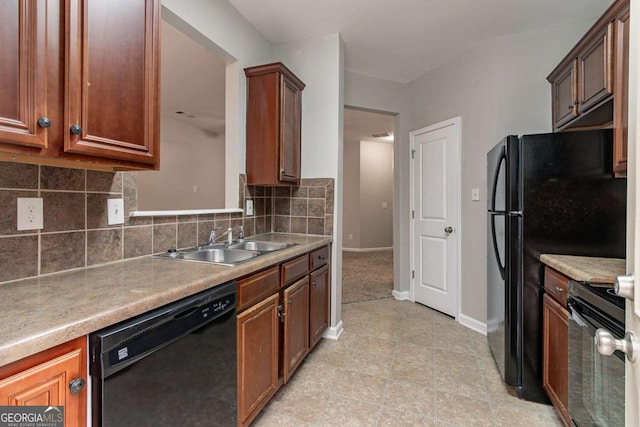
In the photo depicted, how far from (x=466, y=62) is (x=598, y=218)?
2.04 m

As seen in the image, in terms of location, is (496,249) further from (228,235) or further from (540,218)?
(228,235)

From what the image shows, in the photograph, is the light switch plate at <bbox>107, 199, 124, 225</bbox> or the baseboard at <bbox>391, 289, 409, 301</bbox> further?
the baseboard at <bbox>391, 289, 409, 301</bbox>

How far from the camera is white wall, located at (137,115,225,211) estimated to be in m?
6.07

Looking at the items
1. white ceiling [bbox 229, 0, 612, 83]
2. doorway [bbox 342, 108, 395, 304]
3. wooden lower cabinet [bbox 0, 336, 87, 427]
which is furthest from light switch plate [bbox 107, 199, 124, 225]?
doorway [bbox 342, 108, 395, 304]

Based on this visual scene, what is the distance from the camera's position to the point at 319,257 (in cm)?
237

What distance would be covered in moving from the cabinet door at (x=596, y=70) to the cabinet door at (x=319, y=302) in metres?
2.11

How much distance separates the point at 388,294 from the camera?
3.95 metres

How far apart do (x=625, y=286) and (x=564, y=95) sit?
230 centimetres

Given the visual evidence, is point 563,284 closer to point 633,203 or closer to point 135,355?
point 633,203

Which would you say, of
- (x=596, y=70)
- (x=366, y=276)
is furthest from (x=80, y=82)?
(x=366, y=276)

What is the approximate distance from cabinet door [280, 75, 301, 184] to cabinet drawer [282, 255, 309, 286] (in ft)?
2.44

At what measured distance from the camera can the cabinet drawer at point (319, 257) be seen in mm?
2260

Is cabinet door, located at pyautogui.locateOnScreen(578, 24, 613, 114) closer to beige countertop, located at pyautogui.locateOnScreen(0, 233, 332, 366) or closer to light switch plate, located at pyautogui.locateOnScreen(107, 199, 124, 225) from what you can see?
beige countertop, located at pyautogui.locateOnScreen(0, 233, 332, 366)

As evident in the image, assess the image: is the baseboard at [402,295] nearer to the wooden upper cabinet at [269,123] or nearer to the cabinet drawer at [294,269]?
the cabinet drawer at [294,269]
